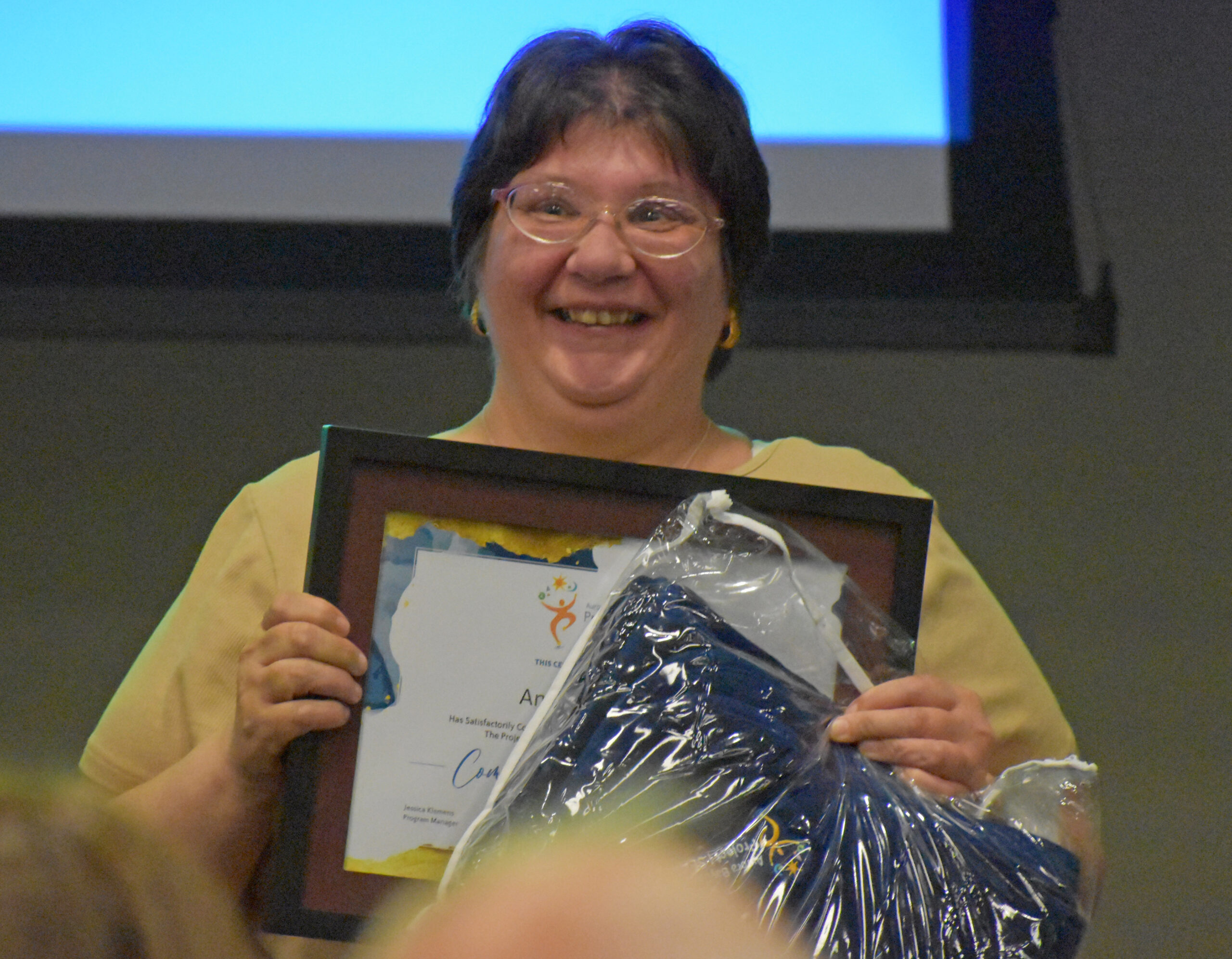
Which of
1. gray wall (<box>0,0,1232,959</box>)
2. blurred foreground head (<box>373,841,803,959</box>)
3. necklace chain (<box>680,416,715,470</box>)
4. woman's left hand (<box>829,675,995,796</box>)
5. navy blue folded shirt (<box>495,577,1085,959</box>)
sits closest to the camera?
blurred foreground head (<box>373,841,803,959</box>)

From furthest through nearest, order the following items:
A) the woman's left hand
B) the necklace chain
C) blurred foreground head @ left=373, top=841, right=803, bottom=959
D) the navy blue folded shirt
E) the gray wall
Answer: the gray wall < the necklace chain < the woman's left hand < the navy blue folded shirt < blurred foreground head @ left=373, top=841, right=803, bottom=959

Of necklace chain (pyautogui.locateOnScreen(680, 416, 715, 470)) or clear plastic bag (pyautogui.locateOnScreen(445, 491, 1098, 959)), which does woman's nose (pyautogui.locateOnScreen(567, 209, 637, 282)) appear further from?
clear plastic bag (pyautogui.locateOnScreen(445, 491, 1098, 959))

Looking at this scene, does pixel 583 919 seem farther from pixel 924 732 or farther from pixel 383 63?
pixel 383 63

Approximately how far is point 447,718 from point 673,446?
0.42 meters

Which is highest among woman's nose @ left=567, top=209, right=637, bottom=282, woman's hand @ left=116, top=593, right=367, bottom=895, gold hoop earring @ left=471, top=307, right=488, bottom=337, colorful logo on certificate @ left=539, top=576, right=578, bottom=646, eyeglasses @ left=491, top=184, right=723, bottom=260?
eyeglasses @ left=491, top=184, right=723, bottom=260

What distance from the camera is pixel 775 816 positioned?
68 cm

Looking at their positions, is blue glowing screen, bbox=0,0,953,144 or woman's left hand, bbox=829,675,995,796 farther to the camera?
blue glowing screen, bbox=0,0,953,144

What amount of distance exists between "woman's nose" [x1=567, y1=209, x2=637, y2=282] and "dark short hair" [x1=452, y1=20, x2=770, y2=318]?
0.09 meters

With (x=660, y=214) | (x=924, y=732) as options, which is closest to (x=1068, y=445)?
(x=660, y=214)

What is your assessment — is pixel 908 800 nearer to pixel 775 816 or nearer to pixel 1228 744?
pixel 775 816

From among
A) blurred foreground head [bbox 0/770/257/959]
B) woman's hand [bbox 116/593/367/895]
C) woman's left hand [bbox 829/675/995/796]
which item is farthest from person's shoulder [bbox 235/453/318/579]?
blurred foreground head [bbox 0/770/257/959]

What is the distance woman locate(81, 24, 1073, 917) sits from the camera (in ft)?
3.58

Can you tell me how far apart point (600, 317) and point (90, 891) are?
0.86 m

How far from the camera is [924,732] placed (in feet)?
2.70
